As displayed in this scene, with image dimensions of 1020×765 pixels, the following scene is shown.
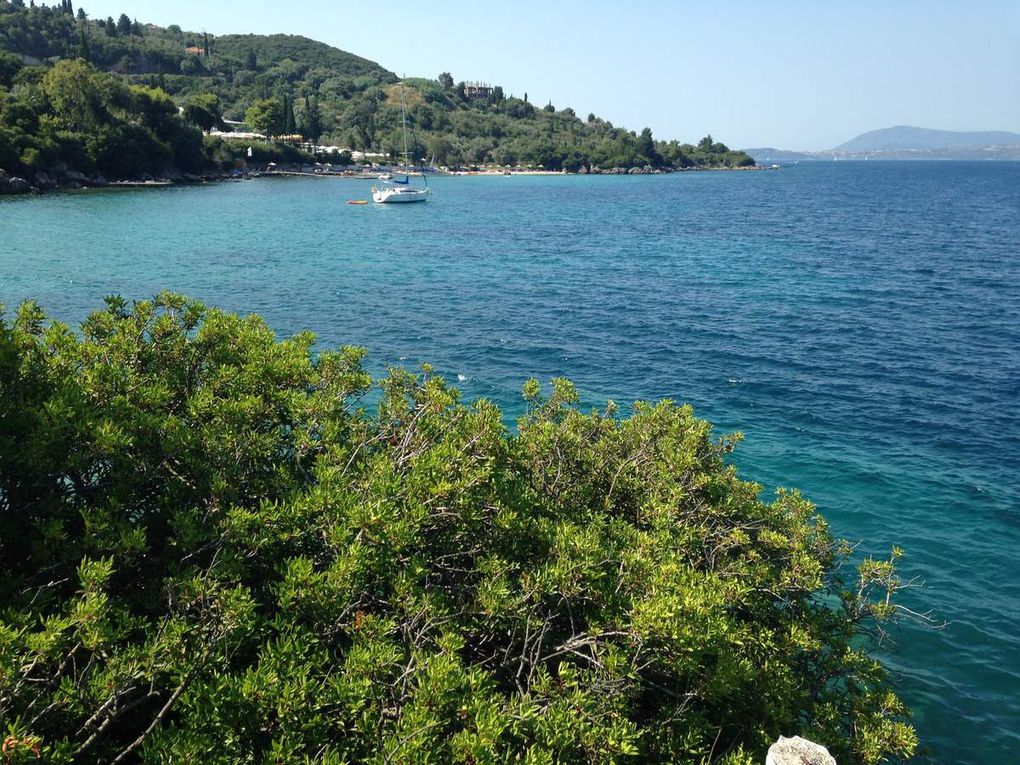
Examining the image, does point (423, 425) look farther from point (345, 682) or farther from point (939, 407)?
point (939, 407)

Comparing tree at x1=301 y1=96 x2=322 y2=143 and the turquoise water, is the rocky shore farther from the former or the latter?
tree at x1=301 y1=96 x2=322 y2=143

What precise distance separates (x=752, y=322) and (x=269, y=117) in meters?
161

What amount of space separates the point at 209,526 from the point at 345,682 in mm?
2779

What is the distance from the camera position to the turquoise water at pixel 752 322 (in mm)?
17359

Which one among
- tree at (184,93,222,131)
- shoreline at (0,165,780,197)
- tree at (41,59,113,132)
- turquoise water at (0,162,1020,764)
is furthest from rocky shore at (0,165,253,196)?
tree at (184,93,222,131)

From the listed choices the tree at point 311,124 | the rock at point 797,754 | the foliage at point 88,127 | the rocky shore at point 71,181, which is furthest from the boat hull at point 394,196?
the rock at point 797,754

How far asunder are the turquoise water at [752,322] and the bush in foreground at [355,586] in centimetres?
659

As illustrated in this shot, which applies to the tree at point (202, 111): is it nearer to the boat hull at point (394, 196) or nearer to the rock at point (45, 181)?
the rock at point (45, 181)

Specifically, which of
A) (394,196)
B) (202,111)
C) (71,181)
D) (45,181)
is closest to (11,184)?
(45,181)

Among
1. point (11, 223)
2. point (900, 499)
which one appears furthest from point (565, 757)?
point (11, 223)

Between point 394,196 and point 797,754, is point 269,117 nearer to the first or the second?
point 394,196

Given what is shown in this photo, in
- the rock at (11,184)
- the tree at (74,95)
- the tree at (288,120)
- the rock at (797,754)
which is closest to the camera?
the rock at (797,754)

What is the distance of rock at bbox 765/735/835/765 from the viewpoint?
623 cm

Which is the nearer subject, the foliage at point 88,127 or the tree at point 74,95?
the foliage at point 88,127
